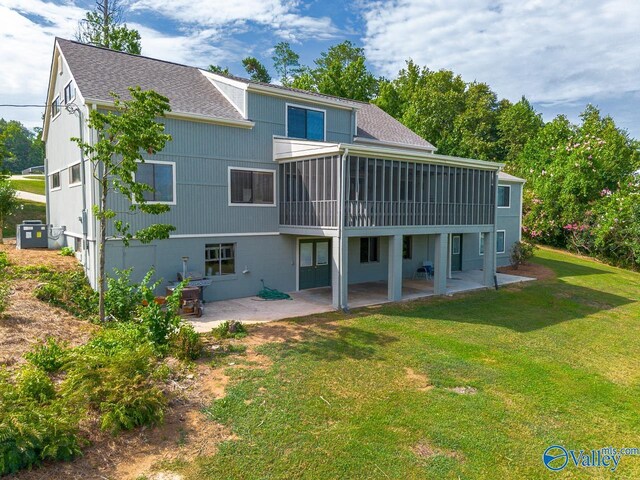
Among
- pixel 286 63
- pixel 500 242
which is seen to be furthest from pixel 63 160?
pixel 286 63

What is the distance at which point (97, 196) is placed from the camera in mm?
12164

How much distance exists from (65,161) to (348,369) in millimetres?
13608

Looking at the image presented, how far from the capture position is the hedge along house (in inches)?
506

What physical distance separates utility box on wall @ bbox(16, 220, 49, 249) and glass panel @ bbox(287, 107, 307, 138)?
10.6 m

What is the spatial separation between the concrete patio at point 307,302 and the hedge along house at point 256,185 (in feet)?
1.94

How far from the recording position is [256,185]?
1480 cm

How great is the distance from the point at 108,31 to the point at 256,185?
24.3 metres

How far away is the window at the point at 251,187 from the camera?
1430cm

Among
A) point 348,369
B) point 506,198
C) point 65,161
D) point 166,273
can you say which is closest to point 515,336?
point 348,369

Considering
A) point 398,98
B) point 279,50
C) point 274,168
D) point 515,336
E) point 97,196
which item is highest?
point 279,50

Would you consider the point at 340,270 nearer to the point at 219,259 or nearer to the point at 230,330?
the point at 230,330

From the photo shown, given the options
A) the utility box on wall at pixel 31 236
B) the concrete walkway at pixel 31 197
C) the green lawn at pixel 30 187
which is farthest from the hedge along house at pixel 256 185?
the green lawn at pixel 30 187

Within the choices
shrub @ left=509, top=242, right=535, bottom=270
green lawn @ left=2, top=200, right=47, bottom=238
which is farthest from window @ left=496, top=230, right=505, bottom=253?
green lawn @ left=2, top=200, right=47, bottom=238

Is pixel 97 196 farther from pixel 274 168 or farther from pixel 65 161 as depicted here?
pixel 274 168
